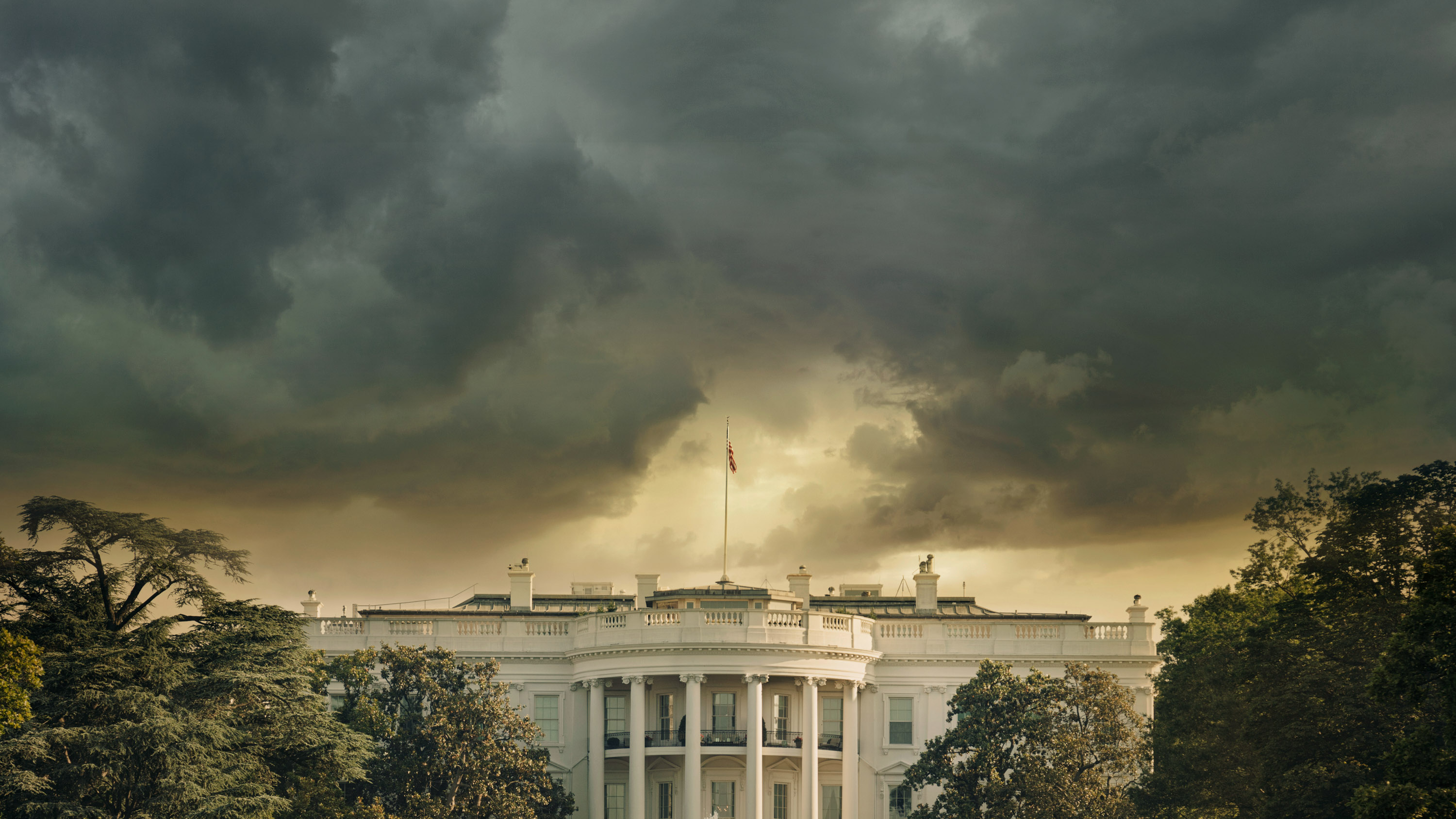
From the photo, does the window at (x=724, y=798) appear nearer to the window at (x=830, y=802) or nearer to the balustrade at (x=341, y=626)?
the window at (x=830, y=802)

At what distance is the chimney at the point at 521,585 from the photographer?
243ft

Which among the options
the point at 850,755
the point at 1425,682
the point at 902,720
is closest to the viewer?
the point at 1425,682

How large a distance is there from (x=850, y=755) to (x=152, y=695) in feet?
93.1

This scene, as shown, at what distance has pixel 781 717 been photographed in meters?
67.8

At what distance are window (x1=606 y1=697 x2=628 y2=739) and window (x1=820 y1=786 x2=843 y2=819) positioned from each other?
8.58 m

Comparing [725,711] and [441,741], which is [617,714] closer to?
[725,711]

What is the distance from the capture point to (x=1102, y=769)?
57.7m

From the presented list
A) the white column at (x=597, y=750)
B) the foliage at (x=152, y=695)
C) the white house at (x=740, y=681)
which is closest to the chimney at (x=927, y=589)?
the white house at (x=740, y=681)

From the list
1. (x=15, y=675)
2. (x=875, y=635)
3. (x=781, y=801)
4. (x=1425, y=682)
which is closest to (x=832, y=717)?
(x=875, y=635)

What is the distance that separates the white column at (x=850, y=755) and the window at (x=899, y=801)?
1.80m

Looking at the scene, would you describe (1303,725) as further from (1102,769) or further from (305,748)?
(305,748)

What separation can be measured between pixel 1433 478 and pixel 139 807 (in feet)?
123

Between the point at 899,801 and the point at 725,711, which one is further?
the point at 899,801

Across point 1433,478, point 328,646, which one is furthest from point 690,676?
point 1433,478
